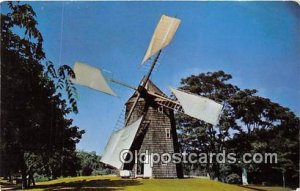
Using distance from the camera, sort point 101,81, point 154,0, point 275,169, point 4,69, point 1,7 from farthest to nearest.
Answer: point 101,81 < point 275,169 < point 154,0 < point 1,7 < point 4,69

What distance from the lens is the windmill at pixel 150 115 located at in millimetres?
8734

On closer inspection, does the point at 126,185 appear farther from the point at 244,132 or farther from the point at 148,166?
the point at 244,132

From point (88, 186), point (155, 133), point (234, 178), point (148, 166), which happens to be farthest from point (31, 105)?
point (155, 133)

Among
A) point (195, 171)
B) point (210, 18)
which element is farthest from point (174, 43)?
point (195, 171)

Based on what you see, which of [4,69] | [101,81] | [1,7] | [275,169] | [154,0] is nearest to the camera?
[4,69]

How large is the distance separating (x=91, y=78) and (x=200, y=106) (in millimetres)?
2188

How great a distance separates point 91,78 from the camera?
8.94 metres

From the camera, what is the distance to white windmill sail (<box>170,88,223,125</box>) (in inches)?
371

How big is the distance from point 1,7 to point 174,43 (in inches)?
117

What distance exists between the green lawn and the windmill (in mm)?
240

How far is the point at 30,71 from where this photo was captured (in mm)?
6492

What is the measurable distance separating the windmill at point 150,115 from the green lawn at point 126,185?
240mm

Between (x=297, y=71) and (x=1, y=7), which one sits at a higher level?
(x=1, y=7)

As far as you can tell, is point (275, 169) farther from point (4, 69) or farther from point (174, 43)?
point (4, 69)
